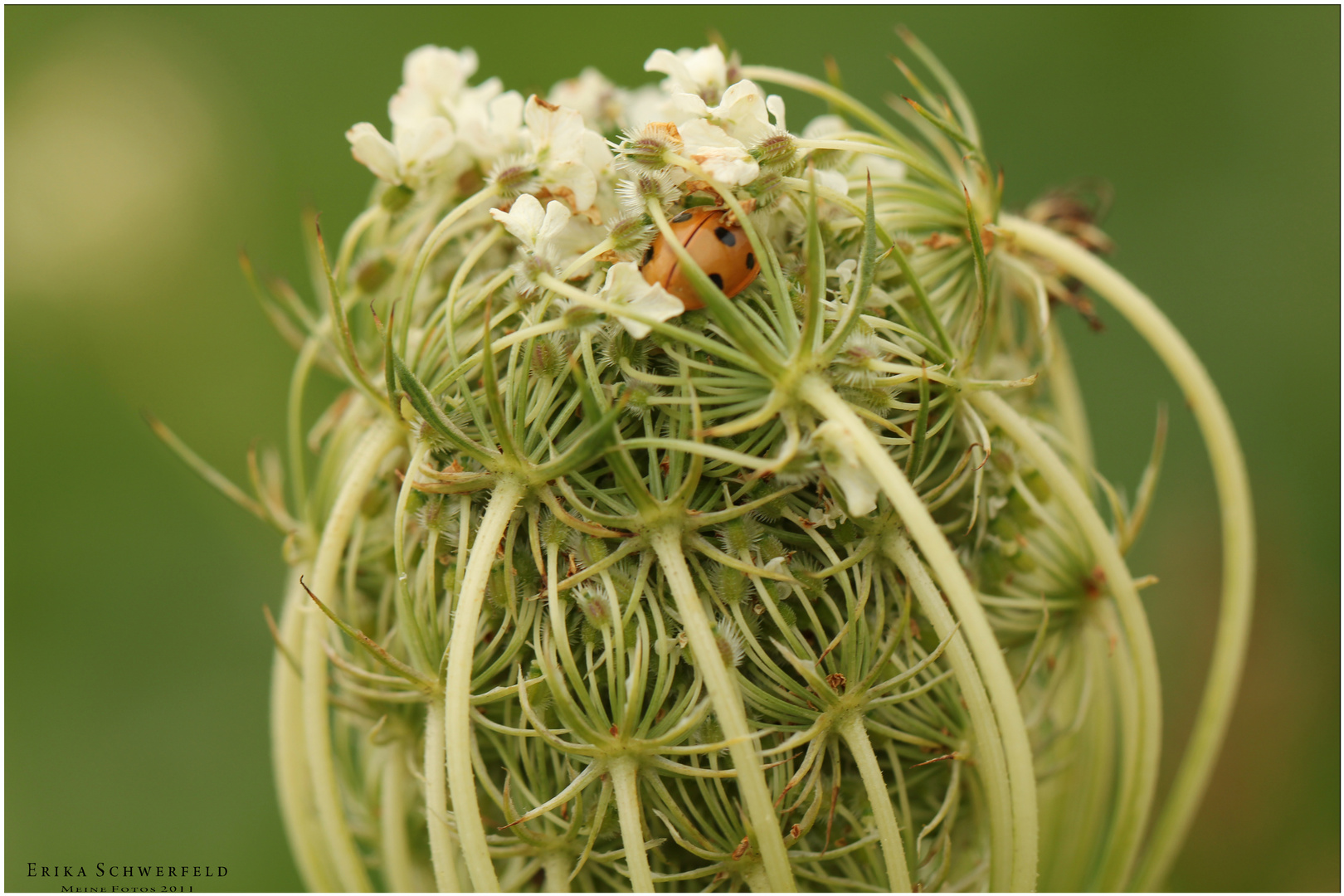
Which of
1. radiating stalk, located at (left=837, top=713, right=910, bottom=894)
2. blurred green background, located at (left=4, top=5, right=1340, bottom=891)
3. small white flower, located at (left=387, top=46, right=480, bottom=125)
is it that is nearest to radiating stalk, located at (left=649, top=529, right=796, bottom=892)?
radiating stalk, located at (left=837, top=713, right=910, bottom=894)

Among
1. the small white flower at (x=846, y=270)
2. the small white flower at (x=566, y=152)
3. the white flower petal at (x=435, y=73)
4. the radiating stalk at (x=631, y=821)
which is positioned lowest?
the radiating stalk at (x=631, y=821)

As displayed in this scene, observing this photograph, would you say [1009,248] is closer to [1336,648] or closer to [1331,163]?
[1336,648]

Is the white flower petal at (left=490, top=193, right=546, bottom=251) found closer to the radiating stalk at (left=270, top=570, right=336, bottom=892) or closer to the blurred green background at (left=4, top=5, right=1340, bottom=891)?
the radiating stalk at (left=270, top=570, right=336, bottom=892)

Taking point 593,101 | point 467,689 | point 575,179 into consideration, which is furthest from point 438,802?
point 593,101

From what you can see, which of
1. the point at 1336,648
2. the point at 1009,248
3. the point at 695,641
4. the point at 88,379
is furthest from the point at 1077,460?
the point at 88,379

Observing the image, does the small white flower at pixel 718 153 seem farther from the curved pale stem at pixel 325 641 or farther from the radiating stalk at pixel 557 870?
the radiating stalk at pixel 557 870

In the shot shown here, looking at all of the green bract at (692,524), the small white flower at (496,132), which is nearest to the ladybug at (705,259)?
the green bract at (692,524)
